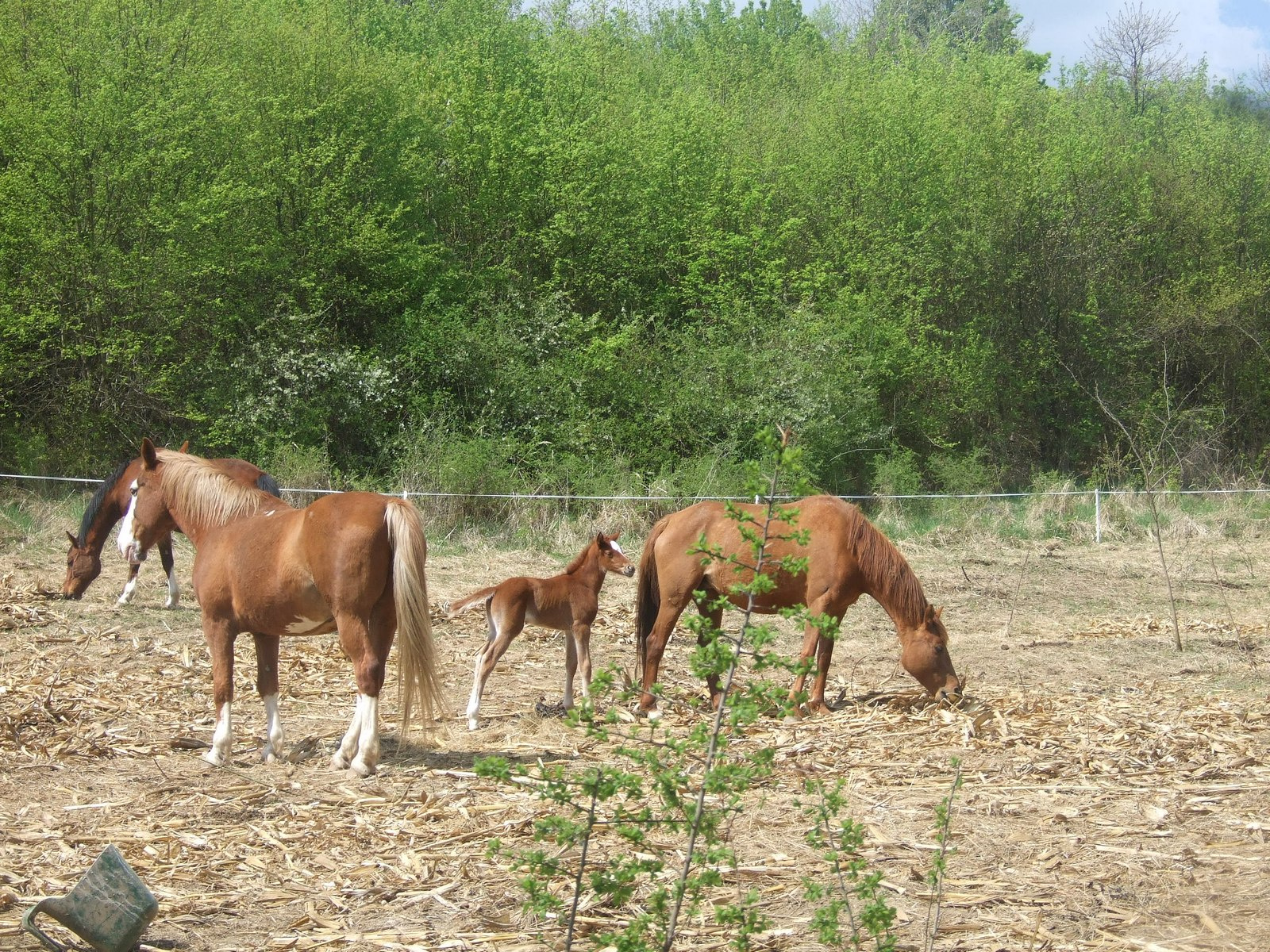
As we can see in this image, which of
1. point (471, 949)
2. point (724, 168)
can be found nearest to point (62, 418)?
point (724, 168)

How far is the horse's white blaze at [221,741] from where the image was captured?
693 cm

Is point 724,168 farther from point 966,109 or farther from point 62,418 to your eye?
point 62,418

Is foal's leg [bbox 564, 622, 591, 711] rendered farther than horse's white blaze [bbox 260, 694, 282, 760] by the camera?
Yes

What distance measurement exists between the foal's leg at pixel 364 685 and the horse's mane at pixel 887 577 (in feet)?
11.5

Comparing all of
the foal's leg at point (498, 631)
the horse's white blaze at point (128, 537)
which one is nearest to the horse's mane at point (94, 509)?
the horse's white blaze at point (128, 537)

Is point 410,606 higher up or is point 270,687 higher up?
point 410,606

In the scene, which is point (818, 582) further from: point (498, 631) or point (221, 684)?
point (221, 684)

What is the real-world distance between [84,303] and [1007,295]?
66.2 feet

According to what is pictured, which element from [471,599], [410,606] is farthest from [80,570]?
[410,606]

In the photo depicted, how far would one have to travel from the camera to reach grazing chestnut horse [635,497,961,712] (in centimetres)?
848

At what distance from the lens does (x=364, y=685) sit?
22.1 feet

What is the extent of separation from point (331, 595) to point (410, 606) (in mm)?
455

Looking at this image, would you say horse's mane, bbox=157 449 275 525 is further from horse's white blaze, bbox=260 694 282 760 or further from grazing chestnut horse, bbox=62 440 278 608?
grazing chestnut horse, bbox=62 440 278 608

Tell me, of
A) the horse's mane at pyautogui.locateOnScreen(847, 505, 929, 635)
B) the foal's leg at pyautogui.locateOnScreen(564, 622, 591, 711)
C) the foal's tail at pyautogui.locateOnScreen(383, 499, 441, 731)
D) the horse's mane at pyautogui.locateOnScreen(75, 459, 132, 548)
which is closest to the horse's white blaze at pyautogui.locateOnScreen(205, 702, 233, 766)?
the foal's tail at pyautogui.locateOnScreen(383, 499, 441, 731)
